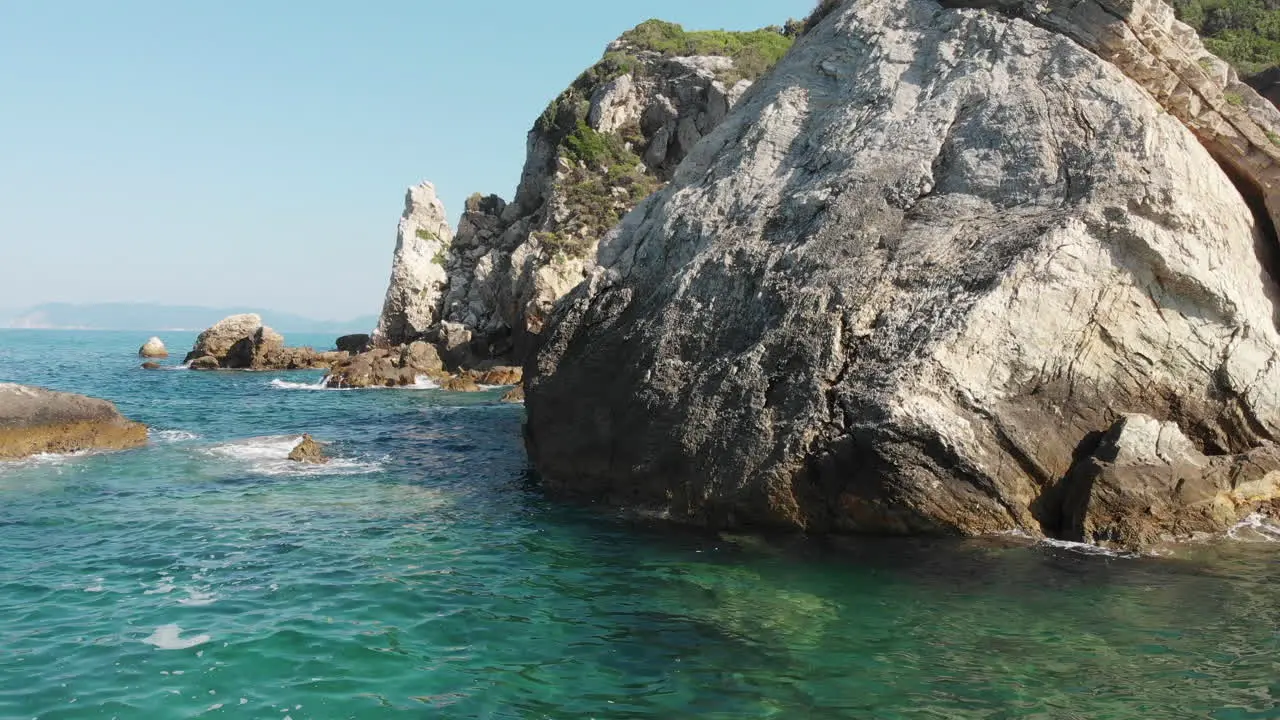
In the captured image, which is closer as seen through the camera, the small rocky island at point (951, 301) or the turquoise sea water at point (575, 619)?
the turquoise sea water at point (575, 619)

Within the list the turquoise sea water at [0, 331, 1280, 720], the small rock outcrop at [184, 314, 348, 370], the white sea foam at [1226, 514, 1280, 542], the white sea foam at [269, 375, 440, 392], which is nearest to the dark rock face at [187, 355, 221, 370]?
the small rock outcrop at [184, 314, 348, 370]

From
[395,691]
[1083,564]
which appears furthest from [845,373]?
[395,691]

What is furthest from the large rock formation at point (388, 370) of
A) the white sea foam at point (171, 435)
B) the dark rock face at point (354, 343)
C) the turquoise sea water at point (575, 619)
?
the turquoise sea water at point (575, 619)

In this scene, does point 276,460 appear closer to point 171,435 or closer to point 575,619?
point 171,435

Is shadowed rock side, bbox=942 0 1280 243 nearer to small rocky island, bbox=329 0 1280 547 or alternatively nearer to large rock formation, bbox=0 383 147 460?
small rocky island, bbox=329 0 1280 547

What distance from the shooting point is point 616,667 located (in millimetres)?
9148

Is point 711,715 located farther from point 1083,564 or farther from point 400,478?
point 400,478

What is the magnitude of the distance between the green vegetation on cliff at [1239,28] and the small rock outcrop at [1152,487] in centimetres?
3457

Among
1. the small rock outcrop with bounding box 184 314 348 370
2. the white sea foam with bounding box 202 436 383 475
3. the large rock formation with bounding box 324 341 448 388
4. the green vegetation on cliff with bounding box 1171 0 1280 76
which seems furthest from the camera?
the small rock outcrop with bounding box 184 314 348 370

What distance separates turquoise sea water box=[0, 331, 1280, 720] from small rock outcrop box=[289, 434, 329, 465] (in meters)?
4.43

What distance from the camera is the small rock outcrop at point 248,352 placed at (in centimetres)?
5888

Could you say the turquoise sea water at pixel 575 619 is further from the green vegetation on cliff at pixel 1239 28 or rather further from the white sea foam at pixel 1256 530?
the green vegetation on cliff at pixel 1239 28

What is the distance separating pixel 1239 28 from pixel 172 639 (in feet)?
197

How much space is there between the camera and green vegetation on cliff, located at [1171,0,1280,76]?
43250mm
